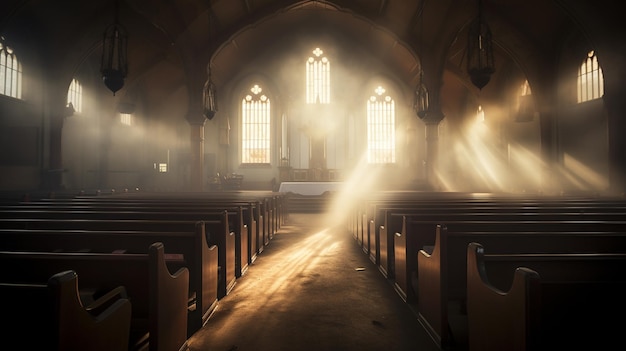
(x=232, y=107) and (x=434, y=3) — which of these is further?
(x=232, y=107)

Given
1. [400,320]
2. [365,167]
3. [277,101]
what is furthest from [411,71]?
[400,320]

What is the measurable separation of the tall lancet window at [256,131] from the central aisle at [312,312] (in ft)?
41.2

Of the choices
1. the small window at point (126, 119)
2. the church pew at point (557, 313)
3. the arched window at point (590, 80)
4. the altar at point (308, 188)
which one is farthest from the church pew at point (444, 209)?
the small window at point (126, 119)

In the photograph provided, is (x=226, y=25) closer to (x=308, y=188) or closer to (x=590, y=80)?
(x=308, y=188)

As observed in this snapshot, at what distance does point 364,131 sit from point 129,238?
49.1 feet

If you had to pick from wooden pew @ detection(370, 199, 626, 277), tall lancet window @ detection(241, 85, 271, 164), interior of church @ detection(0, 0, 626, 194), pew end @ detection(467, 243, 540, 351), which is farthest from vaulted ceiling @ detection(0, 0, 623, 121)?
pew end @ detection(467, 243, 540, 351)

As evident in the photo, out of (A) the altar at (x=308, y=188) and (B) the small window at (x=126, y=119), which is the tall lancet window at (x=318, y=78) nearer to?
(A) the altar at (x=308, y=188)

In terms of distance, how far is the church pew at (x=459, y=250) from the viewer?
2.24 m

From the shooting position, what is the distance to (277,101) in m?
16.8

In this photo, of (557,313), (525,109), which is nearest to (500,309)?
(557,313)

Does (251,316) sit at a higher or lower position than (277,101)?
lower

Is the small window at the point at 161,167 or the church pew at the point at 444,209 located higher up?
the small window at the point at 161,167

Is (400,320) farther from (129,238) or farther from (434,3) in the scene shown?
(434,3)

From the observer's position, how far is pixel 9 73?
31.5 ft
